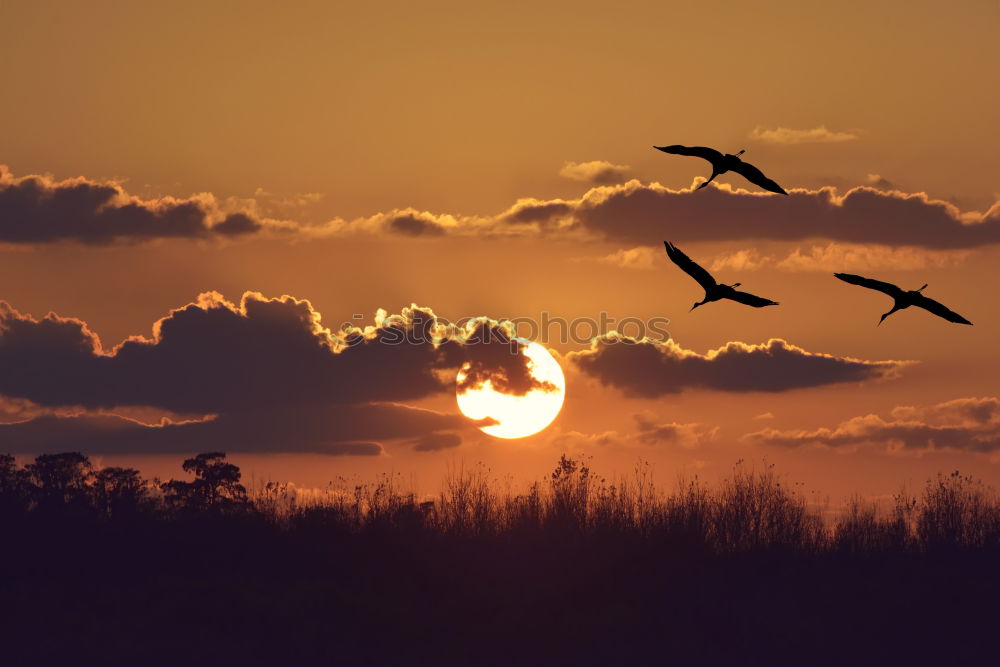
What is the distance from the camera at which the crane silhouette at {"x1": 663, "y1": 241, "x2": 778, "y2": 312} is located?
24891 millimetres

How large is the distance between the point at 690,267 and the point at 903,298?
395 cm

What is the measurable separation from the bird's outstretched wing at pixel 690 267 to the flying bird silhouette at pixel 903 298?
238cm

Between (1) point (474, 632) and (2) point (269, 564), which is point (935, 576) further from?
(2) point (269, 564)

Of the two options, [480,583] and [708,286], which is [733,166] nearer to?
[708,286]

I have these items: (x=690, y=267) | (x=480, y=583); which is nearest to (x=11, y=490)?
(x=480, y=583)

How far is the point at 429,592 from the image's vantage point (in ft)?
227

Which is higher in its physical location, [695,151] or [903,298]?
[695,151]

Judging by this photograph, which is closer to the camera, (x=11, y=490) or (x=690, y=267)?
(x=690, y=267)

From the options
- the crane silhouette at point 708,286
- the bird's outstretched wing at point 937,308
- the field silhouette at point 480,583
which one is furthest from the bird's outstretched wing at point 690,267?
the field silhouette at point 480,583

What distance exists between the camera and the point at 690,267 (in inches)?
1022

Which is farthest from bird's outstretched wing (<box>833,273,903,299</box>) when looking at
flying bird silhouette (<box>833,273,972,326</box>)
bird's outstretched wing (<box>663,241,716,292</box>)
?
bird's outstretched wing (<box>663,241,716,292</box>)

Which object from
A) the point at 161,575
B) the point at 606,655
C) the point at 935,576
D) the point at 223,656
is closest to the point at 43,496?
the point at 161,575

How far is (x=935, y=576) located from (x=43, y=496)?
4711cm

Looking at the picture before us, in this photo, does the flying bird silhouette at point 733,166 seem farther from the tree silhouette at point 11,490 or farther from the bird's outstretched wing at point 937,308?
the tree silhouette at point 11,490
